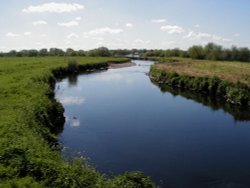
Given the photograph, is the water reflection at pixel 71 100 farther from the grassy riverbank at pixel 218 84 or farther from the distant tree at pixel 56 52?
the distant tree at pixel 56 52

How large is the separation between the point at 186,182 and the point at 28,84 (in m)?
19.4

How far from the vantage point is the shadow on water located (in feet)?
111

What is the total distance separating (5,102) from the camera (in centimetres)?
2370

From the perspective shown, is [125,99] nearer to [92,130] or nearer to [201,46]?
[92,130]

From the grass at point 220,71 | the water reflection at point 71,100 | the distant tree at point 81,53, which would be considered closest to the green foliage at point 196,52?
the distant tree at point 81,53

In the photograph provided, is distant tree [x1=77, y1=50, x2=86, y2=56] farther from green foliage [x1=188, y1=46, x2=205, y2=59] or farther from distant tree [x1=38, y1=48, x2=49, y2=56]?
green foliage [x1=188, y1=46, x2=205, y2=59]

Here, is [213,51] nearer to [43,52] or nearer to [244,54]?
[244,54]

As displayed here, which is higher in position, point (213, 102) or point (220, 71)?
point (220, 71)

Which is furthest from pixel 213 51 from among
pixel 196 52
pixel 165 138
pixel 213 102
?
pixel 165 138

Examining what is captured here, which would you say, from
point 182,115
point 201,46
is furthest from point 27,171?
point 201,46

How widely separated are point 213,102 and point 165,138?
57.4 feet

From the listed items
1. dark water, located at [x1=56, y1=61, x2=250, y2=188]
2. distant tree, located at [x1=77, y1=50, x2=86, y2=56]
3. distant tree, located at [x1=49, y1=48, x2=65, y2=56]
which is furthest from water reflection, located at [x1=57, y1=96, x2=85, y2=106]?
distant tree, located at [x1=49, y1=48, x2=65, y2=56]

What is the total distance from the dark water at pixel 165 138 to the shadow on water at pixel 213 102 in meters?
0.10

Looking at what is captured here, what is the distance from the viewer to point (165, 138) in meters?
24.5
